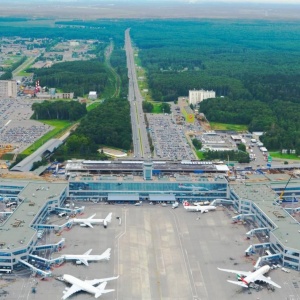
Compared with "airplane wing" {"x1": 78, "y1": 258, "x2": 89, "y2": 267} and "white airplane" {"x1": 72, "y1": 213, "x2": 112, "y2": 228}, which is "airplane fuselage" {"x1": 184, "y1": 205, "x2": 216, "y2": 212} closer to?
"white airplane" {"x1": 72, "y1": 213, "x2": 112, "y2": 228}

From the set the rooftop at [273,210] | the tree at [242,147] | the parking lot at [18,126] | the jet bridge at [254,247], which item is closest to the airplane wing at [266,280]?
the rooftop at [273,210]

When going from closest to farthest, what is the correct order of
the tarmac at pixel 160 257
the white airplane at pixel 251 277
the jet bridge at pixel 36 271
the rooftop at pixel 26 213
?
1. the tarmac at pixel 160 257
2. the white airplane at pixel 251 277
3. the jet bridge at pixel 36 271
4. the rooftop at pixel 26 213

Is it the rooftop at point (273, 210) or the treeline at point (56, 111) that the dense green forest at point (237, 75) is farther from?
the rooftop at point (273, 210)

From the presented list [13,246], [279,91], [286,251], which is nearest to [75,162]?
[13,246]

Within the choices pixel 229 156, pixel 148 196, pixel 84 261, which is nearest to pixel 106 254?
pixel 84 261

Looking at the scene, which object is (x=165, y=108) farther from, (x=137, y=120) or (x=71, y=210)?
(x=71, y=210)

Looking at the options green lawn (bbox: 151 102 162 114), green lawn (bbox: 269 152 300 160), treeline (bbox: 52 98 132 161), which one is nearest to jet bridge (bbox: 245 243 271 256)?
treeline (bbox: 52 98 132 161)

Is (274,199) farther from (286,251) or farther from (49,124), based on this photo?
(49,124)
